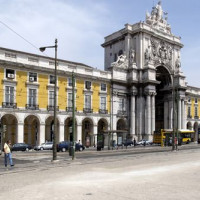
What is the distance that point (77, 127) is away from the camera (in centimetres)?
5350

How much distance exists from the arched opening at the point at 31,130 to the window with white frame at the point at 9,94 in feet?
18.1

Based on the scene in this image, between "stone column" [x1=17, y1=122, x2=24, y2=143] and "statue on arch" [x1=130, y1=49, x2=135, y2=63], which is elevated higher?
"statue on arch" [x1=130, y1=49, x2=135, y2=63]

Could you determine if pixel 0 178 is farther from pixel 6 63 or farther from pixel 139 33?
pixel 139 33

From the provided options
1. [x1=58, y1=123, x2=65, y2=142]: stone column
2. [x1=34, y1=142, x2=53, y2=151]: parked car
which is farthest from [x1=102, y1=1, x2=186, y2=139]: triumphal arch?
[x1=34, y1=142, x2=53, y2=151]: parked car

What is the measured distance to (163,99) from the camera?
73.2 meters

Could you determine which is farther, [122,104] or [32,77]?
[122,104]

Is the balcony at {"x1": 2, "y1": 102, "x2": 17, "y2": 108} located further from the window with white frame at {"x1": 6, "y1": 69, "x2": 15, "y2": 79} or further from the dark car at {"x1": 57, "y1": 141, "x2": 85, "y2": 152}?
the dark car at {"x1": 57, "y1": 141, "x2": 85, "y2": 152}

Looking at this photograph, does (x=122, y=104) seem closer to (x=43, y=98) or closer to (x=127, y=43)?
(x=127, y=43)

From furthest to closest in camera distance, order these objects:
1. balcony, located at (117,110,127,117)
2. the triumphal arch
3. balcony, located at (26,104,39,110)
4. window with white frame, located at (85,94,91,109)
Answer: the triumphal arch
balcony, located at (117,110,127,117)
window with white frame, located at (85,94,91,109)
balcony, located at (26,104,39,110)

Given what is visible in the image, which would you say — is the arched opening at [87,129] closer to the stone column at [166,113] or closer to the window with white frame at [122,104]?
the window with white frame at [122,104]

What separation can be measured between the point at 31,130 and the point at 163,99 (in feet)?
111

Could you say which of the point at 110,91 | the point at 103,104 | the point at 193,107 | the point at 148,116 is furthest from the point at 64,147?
the point at 193,107

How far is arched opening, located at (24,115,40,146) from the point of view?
5047 centimetres

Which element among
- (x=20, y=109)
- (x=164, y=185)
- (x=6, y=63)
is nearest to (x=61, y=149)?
(x=20, y=109)
